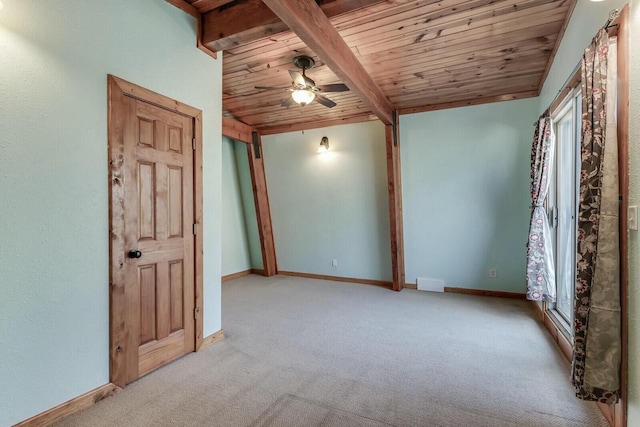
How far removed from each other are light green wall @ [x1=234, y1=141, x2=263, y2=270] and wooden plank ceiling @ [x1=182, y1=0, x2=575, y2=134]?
1.35 metres

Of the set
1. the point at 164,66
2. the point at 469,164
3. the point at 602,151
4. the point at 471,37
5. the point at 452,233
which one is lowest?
the point at 452,233

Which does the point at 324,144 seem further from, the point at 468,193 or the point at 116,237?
the point at 116,237

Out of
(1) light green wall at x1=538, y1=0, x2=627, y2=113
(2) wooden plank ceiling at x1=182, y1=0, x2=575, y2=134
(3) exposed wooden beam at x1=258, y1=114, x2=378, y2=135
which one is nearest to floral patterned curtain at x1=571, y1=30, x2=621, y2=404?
(1) light green wall at x1=538, y1=0, x2=627, y2=113

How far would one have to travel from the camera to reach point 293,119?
5.34 meters

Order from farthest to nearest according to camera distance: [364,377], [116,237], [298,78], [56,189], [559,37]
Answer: [298,78] < [559,37] < [364,377] < [116,237] < [56,189]

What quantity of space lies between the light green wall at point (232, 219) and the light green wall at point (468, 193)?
3068 mm

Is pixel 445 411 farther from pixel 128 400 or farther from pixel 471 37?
pixel 471 37

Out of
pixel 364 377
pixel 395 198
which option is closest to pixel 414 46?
pixel 395 198

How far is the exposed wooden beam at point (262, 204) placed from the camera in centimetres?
561

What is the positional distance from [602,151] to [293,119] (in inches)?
172

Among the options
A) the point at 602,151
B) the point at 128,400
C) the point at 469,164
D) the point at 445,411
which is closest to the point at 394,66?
the point at 469,164

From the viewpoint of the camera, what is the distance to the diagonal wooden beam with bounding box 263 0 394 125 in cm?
199

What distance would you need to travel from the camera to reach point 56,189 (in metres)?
1.82

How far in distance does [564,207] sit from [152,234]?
373cm
